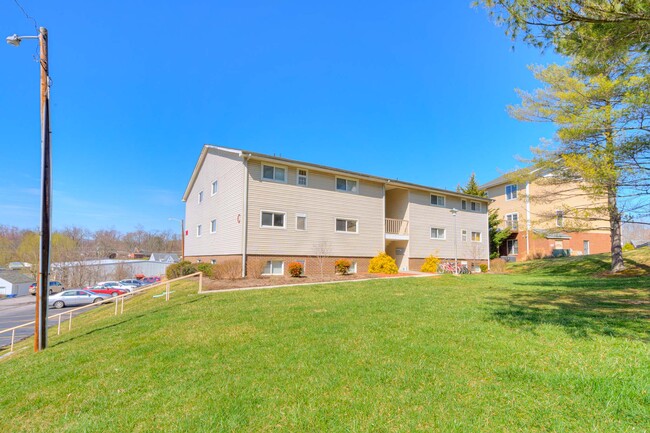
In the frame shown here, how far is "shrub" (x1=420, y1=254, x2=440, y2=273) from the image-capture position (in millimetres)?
21047

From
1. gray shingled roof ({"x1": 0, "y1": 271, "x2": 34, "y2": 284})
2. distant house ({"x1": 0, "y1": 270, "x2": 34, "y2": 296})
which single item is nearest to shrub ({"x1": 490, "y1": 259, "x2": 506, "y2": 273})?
distant house ({"x1": 0, "y1": 270, "x2": 34, "y2": 296})

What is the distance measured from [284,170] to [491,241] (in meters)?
20.2

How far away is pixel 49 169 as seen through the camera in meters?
8.29

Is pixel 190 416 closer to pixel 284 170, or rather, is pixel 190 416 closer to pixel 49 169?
pixel 49 169

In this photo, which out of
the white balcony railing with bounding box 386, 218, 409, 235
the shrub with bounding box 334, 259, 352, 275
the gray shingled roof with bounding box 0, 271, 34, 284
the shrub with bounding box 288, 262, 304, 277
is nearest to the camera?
the shrub with bounding box 288, 262, 304, 277

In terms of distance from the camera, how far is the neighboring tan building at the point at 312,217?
655 inches

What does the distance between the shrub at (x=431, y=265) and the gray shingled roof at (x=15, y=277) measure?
5796 centimetres

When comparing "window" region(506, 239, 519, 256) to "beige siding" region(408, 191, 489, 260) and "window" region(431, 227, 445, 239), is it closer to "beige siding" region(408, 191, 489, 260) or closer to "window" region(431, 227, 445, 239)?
"beige siding" region(408, 191, 489, 260)

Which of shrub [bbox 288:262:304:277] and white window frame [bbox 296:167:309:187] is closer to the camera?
shrub [bbox 288:262:304:277]

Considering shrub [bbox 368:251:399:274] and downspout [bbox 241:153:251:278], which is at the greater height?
downspout [bbox 241:153:251:278]

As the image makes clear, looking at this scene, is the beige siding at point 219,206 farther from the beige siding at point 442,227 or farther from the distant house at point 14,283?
the distant house at point 14,283

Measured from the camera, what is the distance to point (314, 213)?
60.0 feet

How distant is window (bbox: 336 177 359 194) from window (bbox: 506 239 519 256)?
19.7 meters

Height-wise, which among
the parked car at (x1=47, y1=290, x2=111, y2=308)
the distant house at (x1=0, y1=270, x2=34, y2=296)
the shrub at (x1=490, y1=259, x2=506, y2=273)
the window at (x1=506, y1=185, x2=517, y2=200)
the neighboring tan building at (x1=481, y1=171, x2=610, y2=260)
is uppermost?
the window at (x1=506, y1=185, x2=517, y2=200)
